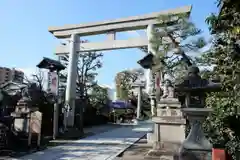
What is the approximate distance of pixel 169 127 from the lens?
8.81 meters

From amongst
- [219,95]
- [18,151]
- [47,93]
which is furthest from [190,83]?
[47,93]

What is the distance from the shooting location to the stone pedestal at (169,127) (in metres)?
8.62

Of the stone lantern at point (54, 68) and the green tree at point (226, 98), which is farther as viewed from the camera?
the stone lantern at point (54, 68)

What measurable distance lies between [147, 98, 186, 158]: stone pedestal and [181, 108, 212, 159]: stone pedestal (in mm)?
2887

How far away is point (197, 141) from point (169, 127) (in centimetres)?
315

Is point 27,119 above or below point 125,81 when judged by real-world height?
below

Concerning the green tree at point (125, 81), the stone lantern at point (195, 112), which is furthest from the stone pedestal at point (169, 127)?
the green tree at point (125, 81)

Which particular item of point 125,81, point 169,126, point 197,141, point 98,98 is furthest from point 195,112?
point 125,81

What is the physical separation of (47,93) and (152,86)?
5670 mm

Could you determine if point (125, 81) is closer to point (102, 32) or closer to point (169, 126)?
point (102, 32)

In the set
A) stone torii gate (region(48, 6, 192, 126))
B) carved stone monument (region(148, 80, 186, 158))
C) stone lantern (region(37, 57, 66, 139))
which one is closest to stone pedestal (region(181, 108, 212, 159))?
carved stone monument (region(148, 80, 186, 158))

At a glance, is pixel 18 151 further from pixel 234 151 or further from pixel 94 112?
pixel 94 112

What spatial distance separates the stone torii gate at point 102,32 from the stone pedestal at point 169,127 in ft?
12.1

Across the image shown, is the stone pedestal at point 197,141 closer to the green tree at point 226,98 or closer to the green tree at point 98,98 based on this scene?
the green tree at point 226,98
